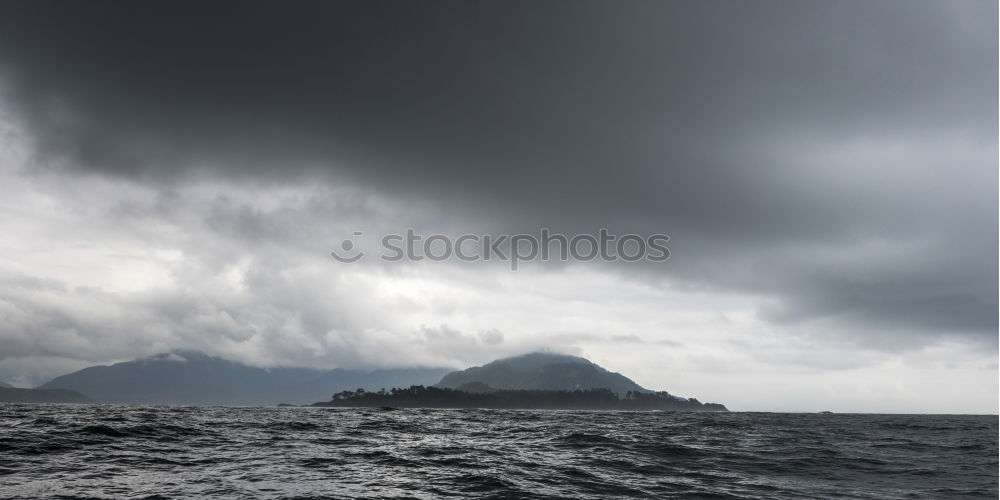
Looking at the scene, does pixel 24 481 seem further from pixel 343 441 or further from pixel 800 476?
pixel 800 476

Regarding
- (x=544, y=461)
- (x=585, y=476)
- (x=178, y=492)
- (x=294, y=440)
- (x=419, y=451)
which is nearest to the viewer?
(x=178, y=492)

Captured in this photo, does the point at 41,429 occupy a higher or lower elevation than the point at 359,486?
lower

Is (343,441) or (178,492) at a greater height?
(178,492)

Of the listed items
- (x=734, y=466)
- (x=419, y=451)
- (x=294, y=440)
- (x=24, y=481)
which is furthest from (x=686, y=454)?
(x=24, y=481)

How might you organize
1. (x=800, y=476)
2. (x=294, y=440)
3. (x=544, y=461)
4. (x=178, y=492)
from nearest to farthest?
(x=178, y=492) → (x=800, y=476) → (x=544, y=461) → (x=294, y=440)

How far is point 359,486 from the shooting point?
22844 millimetres

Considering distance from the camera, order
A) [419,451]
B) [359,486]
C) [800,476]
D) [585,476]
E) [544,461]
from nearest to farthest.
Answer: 1. [359,486]
2. [585,476]
3. [800,476]
4. [544,461]
5. [419,451]

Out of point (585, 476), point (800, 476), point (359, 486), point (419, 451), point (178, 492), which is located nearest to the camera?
point (178, 492)

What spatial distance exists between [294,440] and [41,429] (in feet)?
66.5

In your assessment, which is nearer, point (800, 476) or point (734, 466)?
point (800, 476)

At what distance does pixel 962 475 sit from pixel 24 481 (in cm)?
4771

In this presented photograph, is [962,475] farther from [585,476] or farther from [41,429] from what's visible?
[41,429]

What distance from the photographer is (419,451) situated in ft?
120

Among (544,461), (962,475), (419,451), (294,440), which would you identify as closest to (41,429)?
(294,440)
